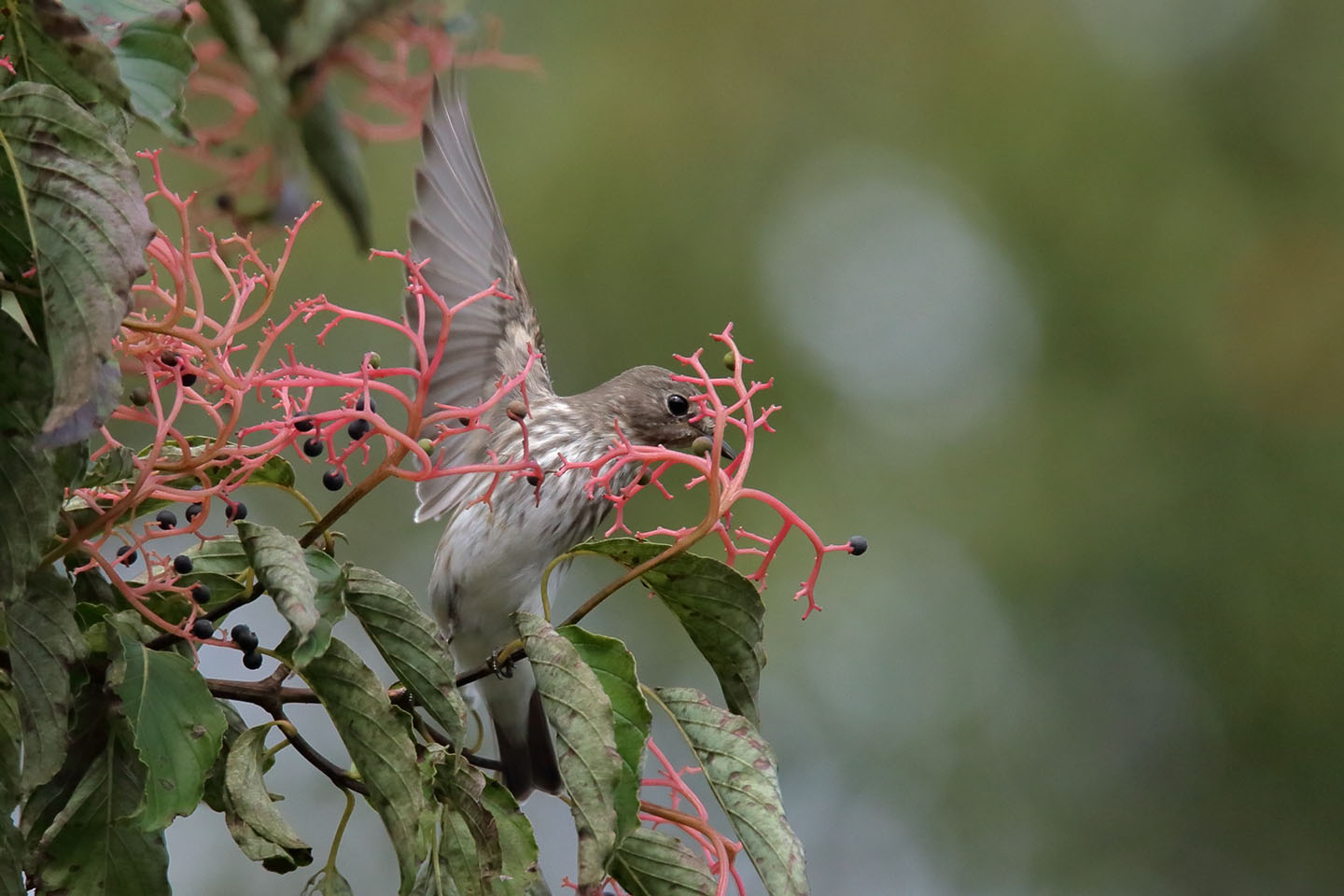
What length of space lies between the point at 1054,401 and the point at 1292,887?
2.51 metres

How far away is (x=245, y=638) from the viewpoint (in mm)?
1826

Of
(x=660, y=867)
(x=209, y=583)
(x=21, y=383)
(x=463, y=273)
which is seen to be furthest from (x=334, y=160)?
(x=463, y=273)

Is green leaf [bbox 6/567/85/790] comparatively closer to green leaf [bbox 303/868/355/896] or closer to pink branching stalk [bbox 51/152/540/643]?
pink branching stalk [bbox 51/152/540/643]

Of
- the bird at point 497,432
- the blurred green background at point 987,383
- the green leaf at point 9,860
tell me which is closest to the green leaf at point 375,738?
the green leaf at point 9,860

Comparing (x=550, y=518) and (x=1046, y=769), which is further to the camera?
(x=1046, y=769)

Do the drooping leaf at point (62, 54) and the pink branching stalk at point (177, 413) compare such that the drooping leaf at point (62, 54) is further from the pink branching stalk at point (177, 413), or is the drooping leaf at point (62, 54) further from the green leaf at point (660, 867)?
the green leaf at point (660, 867)

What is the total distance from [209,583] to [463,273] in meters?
2.30

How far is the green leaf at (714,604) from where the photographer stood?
6.27 feet

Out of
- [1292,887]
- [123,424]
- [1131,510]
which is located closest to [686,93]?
[1131,510]

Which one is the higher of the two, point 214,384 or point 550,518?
point 214,384

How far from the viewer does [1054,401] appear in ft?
23.3

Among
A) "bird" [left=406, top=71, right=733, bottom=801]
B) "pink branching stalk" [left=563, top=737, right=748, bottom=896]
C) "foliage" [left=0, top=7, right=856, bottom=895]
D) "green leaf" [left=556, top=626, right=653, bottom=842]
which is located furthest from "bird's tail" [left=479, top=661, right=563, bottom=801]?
"green leaf" [left=556, top=626, right=653, bottom=842]

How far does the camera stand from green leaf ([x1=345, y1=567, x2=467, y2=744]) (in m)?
1.76

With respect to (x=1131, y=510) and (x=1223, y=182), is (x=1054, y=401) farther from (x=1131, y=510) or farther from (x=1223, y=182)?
(x=1223, y=182)
